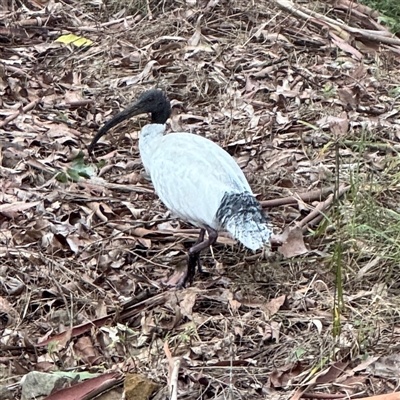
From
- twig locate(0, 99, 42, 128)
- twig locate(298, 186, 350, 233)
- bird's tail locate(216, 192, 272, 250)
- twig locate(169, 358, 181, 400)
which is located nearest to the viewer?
twig locate(169, 358, 181, 400)

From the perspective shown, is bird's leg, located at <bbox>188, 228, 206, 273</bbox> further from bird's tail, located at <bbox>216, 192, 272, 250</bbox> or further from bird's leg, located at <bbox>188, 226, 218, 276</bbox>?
bird's tail, located at <bbox>216, 192, 272, 250</bbox>

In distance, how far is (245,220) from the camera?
4.56m

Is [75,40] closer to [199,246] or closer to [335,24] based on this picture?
[335,24]

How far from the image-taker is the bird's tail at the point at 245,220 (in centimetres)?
449

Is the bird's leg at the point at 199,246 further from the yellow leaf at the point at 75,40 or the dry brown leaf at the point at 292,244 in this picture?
the yellow leaf at the point at 75,40

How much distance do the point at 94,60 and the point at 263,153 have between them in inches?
79.2

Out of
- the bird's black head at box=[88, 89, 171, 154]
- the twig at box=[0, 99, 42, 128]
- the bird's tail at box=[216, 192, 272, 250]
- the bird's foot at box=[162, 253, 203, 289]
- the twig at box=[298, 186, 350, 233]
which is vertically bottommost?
the twig at box=[0, 99, 42, 128]

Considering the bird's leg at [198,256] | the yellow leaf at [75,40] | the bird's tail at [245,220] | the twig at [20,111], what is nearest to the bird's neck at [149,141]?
the bird's leg at [198,256]

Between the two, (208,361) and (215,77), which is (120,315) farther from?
(215,77)

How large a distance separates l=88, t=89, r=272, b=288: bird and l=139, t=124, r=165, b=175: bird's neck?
0.07 metres

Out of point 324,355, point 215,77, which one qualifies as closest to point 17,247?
point 324,355

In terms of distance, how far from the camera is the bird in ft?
15.0

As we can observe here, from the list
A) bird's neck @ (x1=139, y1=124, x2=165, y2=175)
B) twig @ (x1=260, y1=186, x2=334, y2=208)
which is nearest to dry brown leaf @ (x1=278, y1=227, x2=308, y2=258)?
twig @ (x1=260, y1=186, x2=334, y2=208)

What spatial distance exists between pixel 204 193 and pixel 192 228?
0.69 metres
